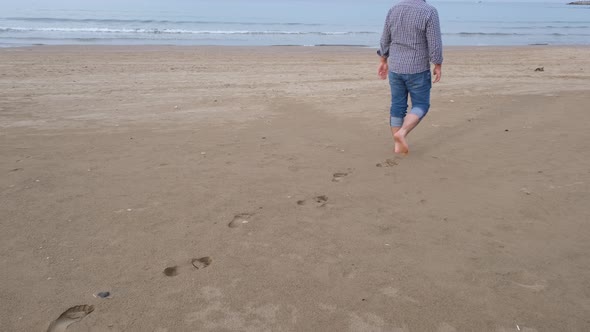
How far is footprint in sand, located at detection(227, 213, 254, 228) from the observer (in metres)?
3.29

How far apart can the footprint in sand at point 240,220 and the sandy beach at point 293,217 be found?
0.06ft

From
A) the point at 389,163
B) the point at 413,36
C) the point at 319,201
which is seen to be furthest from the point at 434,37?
the point at 319,201

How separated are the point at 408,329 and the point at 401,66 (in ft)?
9.20

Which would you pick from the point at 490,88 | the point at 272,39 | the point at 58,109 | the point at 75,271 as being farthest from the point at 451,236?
the point at 272,39

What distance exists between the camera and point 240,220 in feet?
11.1

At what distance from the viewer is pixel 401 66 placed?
4.43 m

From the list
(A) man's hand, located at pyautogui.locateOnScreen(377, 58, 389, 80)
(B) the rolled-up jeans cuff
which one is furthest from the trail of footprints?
(A) man's hand, located at pyautogui.locateOnScreen(377, 58, 389, 80)

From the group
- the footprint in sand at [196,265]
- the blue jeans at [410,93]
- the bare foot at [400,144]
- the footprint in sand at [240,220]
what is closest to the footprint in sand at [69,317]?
the footprint in sand at [196,265]

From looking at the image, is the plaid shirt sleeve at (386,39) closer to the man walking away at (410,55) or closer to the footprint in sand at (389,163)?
the man walking away at (410,55)

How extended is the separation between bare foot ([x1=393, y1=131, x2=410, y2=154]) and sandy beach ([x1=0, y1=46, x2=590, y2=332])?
0.17 metres

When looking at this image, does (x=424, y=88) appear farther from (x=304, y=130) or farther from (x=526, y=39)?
(x=526, y=39)

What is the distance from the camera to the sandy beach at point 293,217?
241 cm

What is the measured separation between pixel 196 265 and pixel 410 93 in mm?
2826

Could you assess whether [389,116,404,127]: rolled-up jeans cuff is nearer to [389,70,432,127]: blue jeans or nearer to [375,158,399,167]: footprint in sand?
[389,70,432,127]: blue jeans
